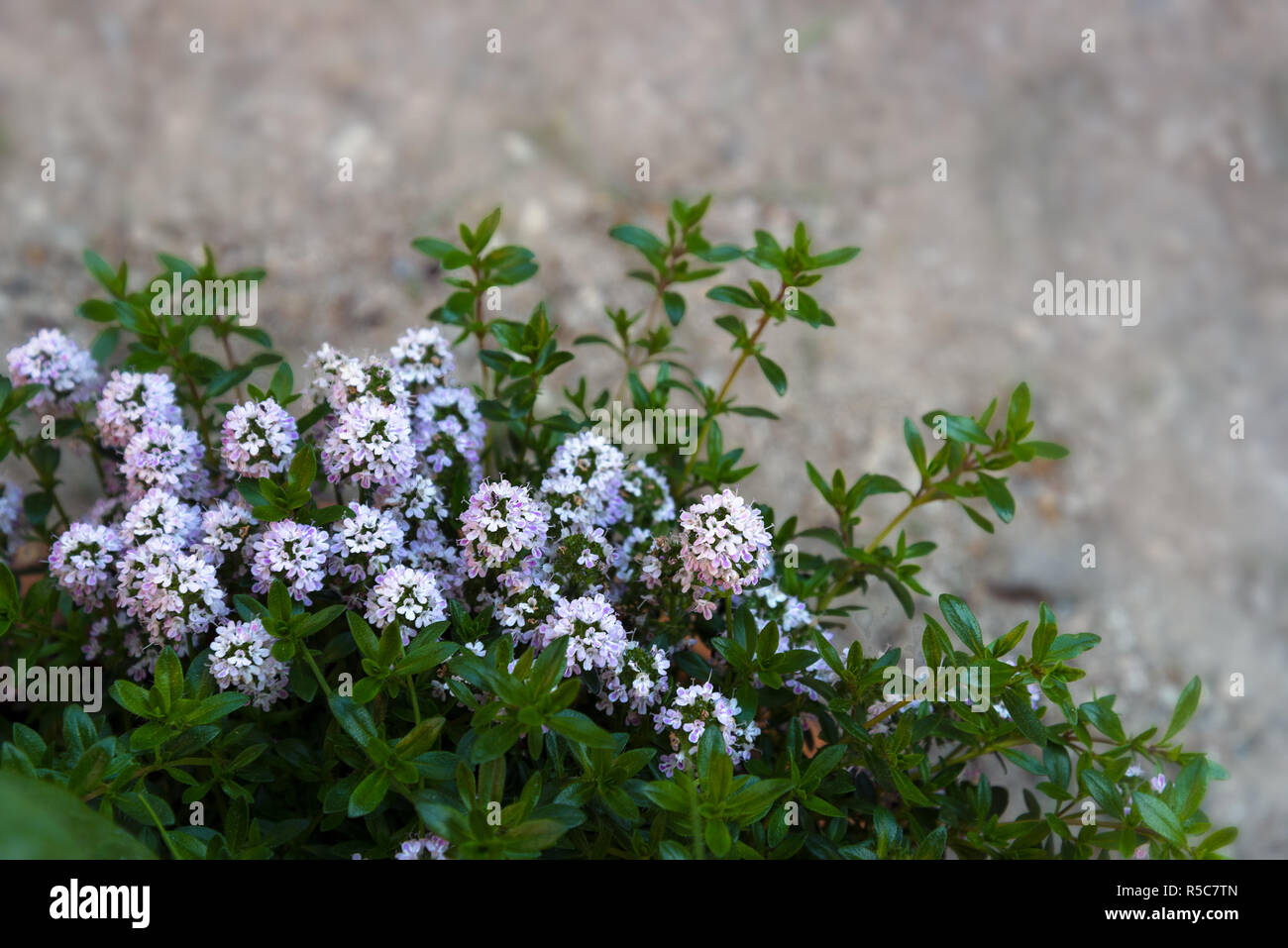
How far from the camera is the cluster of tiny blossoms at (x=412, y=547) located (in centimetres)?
95

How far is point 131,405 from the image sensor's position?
1.09 metres

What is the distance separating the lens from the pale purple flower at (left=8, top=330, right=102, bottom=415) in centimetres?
115

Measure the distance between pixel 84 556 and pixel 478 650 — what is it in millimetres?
383

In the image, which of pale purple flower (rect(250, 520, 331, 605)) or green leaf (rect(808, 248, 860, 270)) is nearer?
pale purple flower (rect(250, 520, 331, 605))

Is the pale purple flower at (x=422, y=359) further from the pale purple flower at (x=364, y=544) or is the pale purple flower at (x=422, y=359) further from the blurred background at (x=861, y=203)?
the blurred background at (x=861, y=203)

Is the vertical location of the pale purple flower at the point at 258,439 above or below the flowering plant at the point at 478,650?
above

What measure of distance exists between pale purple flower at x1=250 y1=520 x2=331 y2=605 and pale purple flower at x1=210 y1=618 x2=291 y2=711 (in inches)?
1.8

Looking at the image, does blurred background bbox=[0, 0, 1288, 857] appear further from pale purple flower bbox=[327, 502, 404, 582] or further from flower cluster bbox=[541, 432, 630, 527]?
pale purple flower bbox=[327, 502, 404, 582]

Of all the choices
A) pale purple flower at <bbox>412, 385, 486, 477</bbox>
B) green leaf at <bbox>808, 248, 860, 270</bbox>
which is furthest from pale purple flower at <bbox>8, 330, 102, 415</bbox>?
green leaf at <bbox>808, 248, 860, 270</bbox>

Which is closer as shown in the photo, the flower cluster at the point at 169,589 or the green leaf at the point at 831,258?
the flower cluster at the point at 169,589

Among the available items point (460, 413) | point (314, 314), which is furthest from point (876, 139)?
point (460, 413)

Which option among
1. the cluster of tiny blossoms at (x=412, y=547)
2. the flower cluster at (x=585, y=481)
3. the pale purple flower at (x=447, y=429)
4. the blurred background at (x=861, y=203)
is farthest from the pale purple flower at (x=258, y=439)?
the blurred background at (x=861, y=203)

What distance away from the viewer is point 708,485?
1263 millimetres

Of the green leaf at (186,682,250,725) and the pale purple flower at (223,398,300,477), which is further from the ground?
the pale purple flower at (223,398,300,477)
